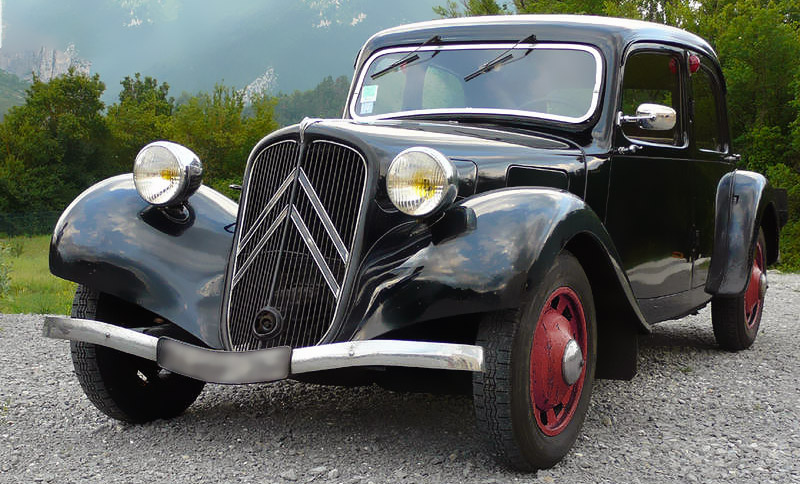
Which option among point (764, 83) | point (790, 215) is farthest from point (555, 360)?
point (764, 83)

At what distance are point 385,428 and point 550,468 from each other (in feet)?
2.69

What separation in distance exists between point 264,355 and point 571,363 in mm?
1157

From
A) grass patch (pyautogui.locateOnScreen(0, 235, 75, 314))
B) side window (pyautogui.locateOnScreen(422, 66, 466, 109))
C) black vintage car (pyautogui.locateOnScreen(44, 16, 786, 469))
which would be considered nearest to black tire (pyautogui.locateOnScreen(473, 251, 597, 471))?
black vintage car (pyautogui.locateOnScreen(44, 16, 786, 469))

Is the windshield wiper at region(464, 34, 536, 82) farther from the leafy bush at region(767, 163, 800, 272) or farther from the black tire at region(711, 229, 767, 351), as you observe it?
the leafy bush at region(767, 163, 800, 272)

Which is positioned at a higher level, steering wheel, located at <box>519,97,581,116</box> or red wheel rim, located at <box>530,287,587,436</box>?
steering wheel, located at <box>519,97,581,116</box>

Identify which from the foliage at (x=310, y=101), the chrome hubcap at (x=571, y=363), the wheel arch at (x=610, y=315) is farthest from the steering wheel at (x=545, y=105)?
the foliage at (x=310, y=101)

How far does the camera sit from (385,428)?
358cm

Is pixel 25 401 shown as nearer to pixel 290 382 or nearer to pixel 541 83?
pixel 290 382

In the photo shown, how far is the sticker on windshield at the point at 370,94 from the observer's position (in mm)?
4594

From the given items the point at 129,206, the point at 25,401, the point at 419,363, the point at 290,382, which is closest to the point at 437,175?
the point at 419,363

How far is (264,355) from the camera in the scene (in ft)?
9.26

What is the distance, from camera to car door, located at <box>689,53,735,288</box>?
4.77 metres

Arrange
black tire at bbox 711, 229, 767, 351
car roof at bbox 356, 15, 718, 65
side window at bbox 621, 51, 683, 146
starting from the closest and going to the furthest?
car roof at bbox 356, 15, 718, 65
side window at bbox 621, 51, 683, 146
black tire at bbox 711, 229, 767, 351

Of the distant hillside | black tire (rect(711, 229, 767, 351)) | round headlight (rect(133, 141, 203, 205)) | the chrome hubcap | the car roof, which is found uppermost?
the car roof
